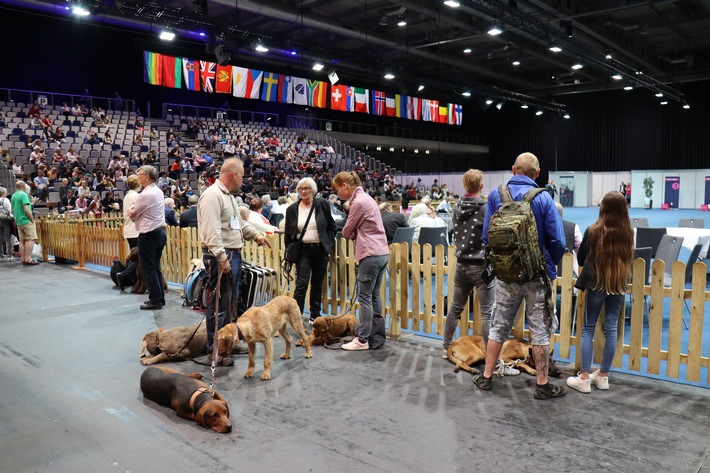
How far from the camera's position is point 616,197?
134 inches

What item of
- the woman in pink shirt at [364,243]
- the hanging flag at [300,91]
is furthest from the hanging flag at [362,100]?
the woman in pink shirt at [364,243]

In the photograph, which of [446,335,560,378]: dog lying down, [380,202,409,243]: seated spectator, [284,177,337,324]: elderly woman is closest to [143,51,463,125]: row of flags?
[380,202,409,243]: seated spectator

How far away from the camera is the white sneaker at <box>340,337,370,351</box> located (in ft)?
14.8

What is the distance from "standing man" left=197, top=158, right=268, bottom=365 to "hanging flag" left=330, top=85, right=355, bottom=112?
21.4m

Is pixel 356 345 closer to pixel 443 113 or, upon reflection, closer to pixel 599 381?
pixel 599 381

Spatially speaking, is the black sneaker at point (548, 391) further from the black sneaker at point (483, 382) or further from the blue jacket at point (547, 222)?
the blue jacket at point (547, 222)

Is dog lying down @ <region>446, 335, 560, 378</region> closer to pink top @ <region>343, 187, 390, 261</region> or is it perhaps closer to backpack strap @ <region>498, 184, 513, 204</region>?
pink top @ <region>343, 187, 390, 261</region>

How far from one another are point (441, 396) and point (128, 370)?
2.41m

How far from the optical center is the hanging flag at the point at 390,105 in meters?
27.0

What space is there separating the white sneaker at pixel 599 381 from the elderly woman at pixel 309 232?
8.36ft

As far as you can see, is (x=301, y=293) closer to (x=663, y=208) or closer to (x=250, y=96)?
(x=250, y=96)

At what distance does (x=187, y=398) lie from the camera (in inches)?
125

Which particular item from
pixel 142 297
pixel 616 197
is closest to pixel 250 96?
pixel 142 297

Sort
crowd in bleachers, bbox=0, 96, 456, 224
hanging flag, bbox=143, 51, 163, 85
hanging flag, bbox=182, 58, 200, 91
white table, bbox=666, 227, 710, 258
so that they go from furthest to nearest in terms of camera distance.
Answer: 1. hanging flag, bbox=182, 58, 200, 91
2. hanging flag, bbox=143, 51, 163, 85
3. crowd in bleachers, bbox=0, 96, 456, 224
4. white table, bbox=666, 227, 710, 258
